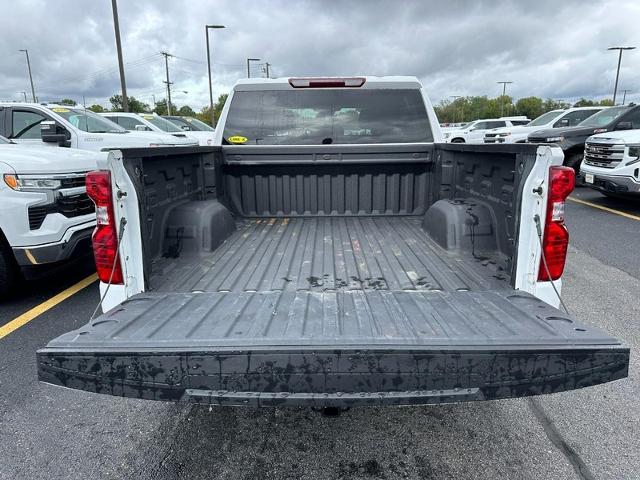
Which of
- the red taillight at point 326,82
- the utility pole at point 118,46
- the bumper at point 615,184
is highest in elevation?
the utility pole at point 118,46

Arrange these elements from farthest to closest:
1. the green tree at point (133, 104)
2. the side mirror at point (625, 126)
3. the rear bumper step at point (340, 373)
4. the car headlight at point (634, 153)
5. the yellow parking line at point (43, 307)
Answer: the green tree at point (133, 104)
the side mirror at point (625, 126)
the car headlight at point (634, 153)
the yellow parking line at point (43, 307)
the rear bumper step at point (340, 373)

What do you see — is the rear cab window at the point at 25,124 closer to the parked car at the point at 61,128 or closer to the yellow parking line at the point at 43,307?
the parked car at the point at 61,128

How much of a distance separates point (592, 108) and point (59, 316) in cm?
1610

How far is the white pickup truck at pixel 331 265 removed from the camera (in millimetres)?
1771

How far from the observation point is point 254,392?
1787 mm

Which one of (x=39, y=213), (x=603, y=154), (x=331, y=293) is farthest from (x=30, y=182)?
(x=603, y=154)

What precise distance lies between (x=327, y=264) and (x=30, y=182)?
10.2ft

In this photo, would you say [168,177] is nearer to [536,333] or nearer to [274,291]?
[274,291]

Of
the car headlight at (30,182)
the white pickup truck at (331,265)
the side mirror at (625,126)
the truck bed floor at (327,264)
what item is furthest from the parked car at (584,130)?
the car headlight at (30,182)

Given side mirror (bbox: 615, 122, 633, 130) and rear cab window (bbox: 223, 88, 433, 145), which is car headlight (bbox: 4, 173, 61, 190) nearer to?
rear cab window (bbox: 223, 88, 433, 145)

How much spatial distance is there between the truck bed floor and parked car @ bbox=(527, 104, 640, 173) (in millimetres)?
9421

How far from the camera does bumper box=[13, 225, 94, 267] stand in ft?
13.4

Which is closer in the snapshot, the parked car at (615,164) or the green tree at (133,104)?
the parked car at (615,164)

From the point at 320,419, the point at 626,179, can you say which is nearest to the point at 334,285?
the point at 320,419
